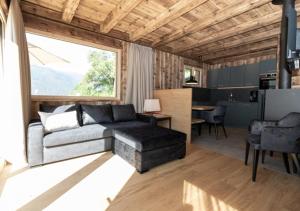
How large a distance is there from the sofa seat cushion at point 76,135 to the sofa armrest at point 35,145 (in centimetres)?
8

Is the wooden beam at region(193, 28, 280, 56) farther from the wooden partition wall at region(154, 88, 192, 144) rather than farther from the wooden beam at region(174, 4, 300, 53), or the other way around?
the wooden partition wall at region(154, 88, 192, 144)

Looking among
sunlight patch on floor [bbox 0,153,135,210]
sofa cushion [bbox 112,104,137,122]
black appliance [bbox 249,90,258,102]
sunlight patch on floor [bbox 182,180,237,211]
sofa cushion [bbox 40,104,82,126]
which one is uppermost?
black appliance [bbox 249,90,258,102]

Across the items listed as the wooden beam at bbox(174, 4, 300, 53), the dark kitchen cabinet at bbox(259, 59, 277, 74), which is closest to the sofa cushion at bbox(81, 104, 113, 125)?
the wooden beam at bbox(174, 4, 300, 53)

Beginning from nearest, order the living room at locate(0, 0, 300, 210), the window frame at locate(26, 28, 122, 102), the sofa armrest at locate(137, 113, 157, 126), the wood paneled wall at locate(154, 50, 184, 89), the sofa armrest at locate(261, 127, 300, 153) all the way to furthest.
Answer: the living room at locate(0, 0, 300, 210), the sofa armrest at locate(261, 127, 300, 153), the window frame at locate(26, 28, 122, 102), the sofa armrest at locate(137, 113, 157, 126), the wood paneled wall at locate(154, 50, 184, 89)

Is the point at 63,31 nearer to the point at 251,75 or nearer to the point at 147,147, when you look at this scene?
the point at 147,147

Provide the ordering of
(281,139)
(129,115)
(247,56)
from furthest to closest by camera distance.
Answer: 1. (247,56)
2. (129,115)
3. (281,139)

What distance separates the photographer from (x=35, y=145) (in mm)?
2174

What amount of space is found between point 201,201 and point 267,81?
4.85 meters

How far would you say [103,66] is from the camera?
12.6ft

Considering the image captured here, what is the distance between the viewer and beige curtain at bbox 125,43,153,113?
4.09m

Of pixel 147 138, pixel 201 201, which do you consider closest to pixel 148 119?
pixel 147 138

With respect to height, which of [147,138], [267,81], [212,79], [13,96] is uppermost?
[212,79]

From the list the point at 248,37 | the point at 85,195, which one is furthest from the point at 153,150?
the point at 248,37

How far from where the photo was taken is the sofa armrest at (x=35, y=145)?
215 cm
